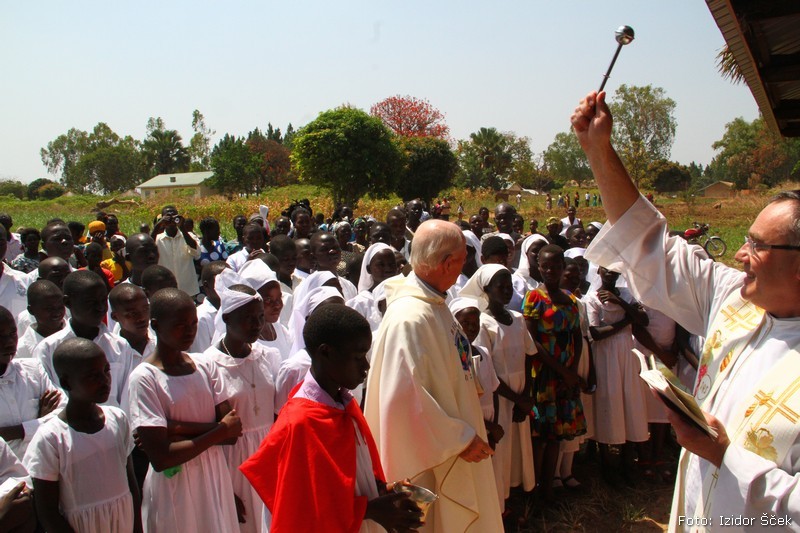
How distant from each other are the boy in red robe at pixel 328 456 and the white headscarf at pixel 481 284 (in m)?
2.46

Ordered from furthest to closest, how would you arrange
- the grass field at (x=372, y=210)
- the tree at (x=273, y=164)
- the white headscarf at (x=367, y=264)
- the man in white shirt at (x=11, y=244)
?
1. the tree at (x=273, y=164)
2. the grass field at (x=372, y=210)
3. the man in white shirt at (x=11, y=244)
4. the white headscarf at (x=367, y=264)

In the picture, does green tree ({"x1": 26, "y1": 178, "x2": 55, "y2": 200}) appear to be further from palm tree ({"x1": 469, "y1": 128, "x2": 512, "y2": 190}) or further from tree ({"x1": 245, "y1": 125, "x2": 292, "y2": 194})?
palm tree ({"x1": 469, "y1": 128, "x2": 512, "y2": 190})

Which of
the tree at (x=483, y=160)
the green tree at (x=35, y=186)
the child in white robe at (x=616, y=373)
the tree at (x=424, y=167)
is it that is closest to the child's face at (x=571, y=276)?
the child in white robe at (x=616, y=373)

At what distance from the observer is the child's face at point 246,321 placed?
3623mm

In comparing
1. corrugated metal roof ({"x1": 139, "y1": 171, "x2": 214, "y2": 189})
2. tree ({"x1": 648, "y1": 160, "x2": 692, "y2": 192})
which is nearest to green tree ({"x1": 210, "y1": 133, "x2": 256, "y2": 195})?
corrugated metal roof ({"x1": 139, "y1": 171, "x2": 214, "y2": 189})

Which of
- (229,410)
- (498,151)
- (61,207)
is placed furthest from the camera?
(498,151)

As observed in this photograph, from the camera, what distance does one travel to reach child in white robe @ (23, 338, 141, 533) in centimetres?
294

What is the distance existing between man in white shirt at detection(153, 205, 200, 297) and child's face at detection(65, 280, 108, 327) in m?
4.63

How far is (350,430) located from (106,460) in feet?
4.67

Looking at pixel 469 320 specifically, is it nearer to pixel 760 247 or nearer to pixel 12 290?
pixel 760 247

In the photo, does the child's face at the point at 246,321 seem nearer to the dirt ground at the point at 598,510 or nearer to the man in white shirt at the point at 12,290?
the dirt ground at the point at 598,510

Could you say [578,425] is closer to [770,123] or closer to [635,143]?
[770,123]

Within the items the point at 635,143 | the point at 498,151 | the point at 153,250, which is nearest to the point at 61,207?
the point at 498,151

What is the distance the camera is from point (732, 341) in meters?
2.51
